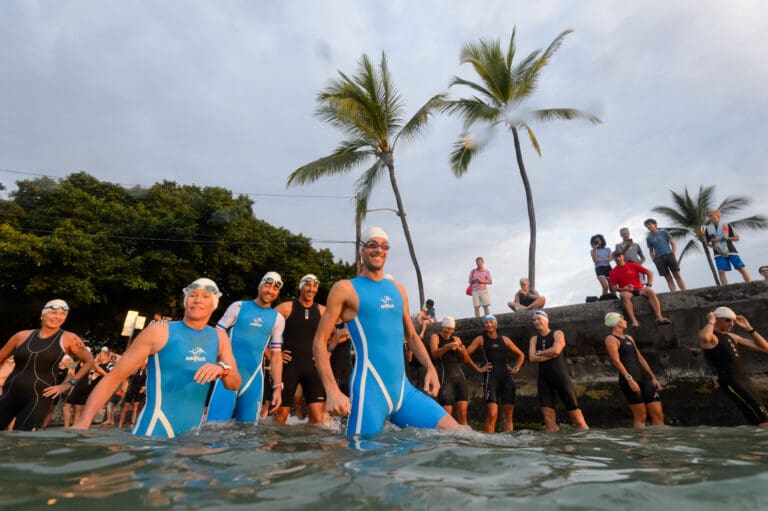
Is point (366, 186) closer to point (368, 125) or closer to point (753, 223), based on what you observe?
point (368, 125)

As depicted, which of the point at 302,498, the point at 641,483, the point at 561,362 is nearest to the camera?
the point at 302,498

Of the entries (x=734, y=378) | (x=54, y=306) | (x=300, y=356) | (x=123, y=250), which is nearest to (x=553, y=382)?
(x=734, y=378)

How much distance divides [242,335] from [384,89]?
1247cm

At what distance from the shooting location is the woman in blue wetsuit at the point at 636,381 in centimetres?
713

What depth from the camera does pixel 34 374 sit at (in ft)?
19.0

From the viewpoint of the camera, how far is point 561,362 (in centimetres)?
759

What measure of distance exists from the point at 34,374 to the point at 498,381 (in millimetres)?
6994

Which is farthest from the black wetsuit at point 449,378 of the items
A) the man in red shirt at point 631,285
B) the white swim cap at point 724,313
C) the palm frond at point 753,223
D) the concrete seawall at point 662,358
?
the palm frond at point 753,223

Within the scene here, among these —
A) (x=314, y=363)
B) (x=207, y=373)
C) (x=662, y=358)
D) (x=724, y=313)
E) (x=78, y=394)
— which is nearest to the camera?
(x=207, y=373)

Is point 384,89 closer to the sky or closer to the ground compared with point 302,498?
closer to the sky

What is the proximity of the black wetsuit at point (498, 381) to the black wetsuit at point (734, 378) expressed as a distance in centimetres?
318

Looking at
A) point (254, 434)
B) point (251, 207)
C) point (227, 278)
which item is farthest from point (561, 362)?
point (251, 207)

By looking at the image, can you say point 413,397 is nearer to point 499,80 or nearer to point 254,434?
point 254,434

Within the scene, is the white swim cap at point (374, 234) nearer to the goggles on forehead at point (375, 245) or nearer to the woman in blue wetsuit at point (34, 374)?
the goggles on forehead at point (375, 245)
